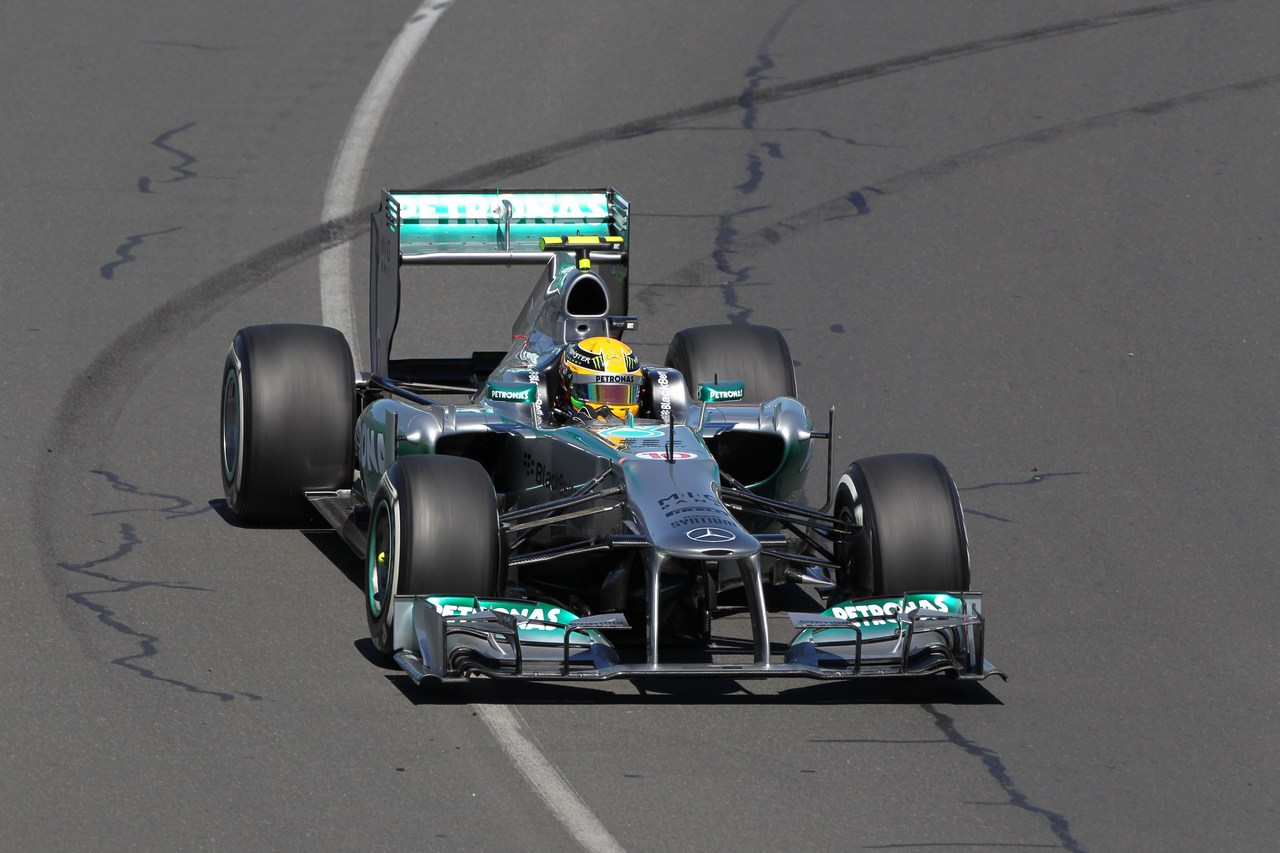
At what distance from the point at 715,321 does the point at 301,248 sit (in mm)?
3491

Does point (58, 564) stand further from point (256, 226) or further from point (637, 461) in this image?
A: point (256, 226)

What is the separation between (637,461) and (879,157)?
9.33 meters

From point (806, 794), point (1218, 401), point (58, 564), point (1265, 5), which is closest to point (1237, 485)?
point (1218, 401)

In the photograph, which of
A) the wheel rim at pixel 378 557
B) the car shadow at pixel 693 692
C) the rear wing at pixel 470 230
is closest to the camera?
the car shadow at pixel 693 692

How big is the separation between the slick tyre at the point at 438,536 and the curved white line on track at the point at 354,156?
5264mm

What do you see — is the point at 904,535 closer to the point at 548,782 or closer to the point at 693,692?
the point at 693,692

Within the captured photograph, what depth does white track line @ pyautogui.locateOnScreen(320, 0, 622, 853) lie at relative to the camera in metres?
7.97

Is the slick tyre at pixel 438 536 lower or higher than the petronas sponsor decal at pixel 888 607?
higher

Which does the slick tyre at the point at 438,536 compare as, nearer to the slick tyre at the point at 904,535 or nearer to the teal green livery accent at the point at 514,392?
the teal green livery accent at the point at 514,392

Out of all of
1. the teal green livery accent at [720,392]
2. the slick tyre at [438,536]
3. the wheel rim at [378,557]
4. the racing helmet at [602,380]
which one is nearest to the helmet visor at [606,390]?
the racing helmet at [602,380]

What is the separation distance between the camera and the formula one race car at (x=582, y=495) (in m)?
9.13

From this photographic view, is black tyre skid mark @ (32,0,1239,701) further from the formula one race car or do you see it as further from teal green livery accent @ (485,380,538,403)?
teal green livery accent @ (485,380,538,403)

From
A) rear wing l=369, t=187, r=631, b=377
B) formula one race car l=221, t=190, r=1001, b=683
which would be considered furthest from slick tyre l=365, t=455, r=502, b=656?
rear wing l=369, t=187, r=631, b=377

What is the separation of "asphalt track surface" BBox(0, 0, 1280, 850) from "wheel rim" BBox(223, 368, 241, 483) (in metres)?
0.28
